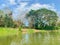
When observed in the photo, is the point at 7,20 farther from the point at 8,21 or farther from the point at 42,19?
the point at 42,19

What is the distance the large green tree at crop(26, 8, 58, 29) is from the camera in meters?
50.8

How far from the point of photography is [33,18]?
5134cm

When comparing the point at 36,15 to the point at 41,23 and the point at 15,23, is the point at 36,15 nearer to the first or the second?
the point at 41,23

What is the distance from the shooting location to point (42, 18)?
51375 millimetres

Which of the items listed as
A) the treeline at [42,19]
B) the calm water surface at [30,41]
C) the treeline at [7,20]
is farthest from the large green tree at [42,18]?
the calm water surface at [30,41]

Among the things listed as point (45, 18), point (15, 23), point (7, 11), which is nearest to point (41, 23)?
point (45, 18)

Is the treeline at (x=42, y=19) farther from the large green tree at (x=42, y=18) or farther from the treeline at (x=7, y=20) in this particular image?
the treeline at (x=7, y=20)

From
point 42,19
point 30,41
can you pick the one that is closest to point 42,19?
point 42,19

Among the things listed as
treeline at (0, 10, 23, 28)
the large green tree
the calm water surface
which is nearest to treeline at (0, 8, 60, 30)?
the large green tree

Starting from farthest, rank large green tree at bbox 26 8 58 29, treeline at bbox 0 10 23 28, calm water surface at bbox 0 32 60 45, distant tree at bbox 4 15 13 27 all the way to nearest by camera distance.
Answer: large green tree at bbox 26 8 58 29
distant tree at bbox 4 15 13 27
treeline at bbox 0 10 23 28
calm water surface at bbox 0 32 60 45

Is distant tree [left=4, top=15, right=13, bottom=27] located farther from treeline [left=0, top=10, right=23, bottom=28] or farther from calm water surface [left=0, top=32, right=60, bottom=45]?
calm water surface [left=0, top=32, right=60, bottom=45]

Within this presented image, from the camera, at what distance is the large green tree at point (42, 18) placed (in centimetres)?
5084

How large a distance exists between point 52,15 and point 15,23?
37.7ft

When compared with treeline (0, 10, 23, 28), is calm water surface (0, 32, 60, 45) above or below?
below
